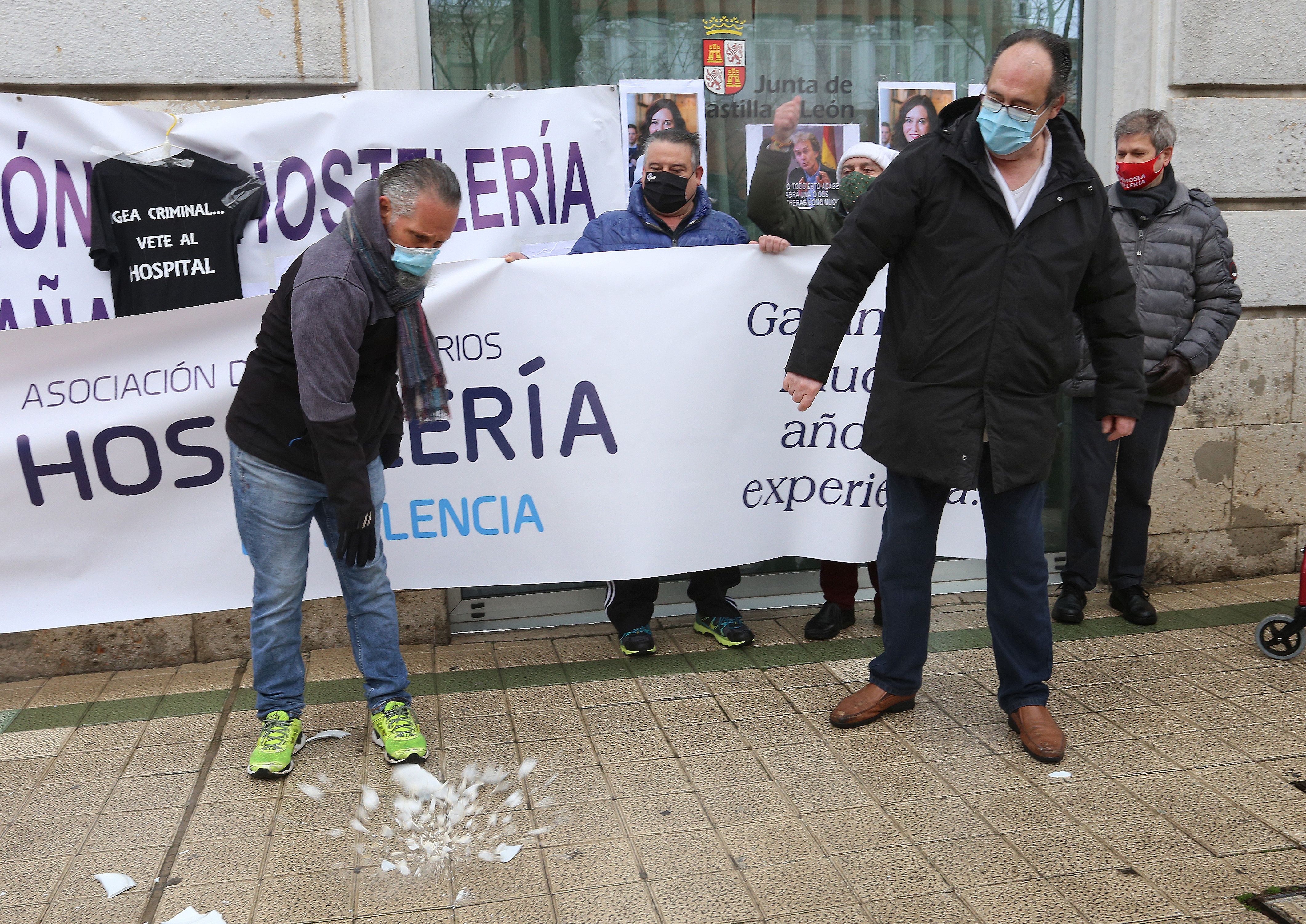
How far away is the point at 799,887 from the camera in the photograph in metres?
2.92

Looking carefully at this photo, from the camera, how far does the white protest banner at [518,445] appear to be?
4258mm

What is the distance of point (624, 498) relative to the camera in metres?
4.59

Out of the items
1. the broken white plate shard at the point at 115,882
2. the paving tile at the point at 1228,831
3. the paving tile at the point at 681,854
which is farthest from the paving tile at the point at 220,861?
the paving tile at the point at 1228,831

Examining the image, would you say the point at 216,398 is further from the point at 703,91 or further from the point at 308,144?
the point at 703,91

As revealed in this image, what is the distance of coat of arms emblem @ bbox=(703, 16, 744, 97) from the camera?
16.7 ft

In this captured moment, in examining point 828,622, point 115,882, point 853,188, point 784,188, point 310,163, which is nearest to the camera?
point 115,882

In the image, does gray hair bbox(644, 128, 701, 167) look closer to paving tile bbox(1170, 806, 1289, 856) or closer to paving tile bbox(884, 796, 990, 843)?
paving tile bbox(884, 796, 990, 843)

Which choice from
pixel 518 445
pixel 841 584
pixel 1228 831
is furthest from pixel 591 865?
pixel 841 584

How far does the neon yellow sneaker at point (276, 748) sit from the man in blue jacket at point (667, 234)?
4.73ft

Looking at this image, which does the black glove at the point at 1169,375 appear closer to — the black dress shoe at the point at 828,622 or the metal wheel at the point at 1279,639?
the metal wheel at the point at 1279,639

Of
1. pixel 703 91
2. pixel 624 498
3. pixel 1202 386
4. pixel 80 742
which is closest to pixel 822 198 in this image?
pixel 703 91

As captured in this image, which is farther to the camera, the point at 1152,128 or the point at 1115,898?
the point at 1152,128

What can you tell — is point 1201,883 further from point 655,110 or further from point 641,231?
point 655,110

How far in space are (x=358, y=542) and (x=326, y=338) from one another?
0.63 metres
